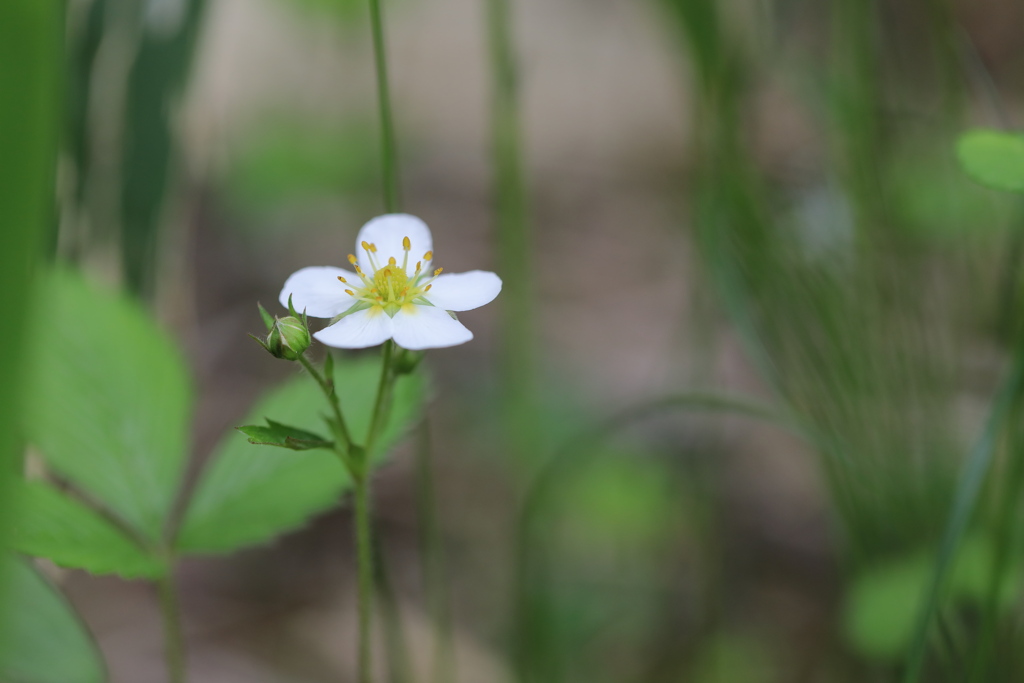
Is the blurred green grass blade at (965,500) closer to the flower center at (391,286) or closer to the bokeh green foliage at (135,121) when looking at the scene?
the flower center at (391,286)

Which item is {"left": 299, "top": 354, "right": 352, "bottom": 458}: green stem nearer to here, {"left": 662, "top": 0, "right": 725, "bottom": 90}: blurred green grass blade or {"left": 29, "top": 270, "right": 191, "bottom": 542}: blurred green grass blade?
{"left": 29, "top": 270, "right": 191, "bottom": 542}: blurred green grass blade

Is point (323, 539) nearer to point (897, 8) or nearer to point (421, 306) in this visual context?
point (421, 306)

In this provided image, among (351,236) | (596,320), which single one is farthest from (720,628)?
(351,236)

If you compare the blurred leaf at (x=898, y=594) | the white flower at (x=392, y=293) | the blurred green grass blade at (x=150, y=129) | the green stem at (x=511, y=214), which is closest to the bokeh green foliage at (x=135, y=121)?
the blurred green grass blade at (x=150, y=129)

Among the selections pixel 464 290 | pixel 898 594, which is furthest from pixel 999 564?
pixel 464 290

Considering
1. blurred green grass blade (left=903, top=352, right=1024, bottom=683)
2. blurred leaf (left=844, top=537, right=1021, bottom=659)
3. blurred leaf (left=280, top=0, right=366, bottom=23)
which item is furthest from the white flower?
blurred leaf (left=280, top=0, right=366, bottom=23)

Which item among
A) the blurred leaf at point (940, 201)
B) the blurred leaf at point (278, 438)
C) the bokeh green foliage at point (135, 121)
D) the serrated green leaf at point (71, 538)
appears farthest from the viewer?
the blurred leaf at point (940, 201)
